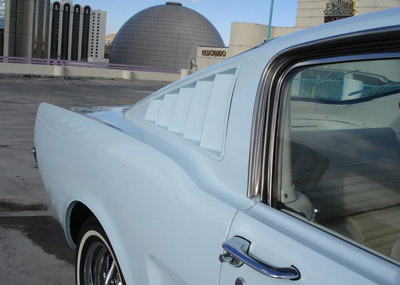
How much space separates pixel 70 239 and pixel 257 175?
1.57 metres

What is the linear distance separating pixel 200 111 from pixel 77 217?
110 cm

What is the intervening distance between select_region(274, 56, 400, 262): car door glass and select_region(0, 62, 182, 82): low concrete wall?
29684 mm

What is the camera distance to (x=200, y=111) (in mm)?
2113

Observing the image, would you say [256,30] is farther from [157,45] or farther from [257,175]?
[157,45]

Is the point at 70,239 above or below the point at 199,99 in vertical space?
below

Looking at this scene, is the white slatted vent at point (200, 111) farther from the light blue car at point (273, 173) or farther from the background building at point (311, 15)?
the background building at point (311, 15)

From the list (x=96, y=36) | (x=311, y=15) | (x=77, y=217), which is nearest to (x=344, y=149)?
(x=77, y=217)

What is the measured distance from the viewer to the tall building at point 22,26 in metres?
55.2

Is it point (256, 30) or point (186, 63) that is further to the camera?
point (186, 63)

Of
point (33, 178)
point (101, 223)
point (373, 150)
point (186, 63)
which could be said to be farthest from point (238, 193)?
point (186, 63)

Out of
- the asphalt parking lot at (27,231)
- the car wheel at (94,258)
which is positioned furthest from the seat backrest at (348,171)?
the asphalt parking lot at (27,231)

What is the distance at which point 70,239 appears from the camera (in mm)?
2777

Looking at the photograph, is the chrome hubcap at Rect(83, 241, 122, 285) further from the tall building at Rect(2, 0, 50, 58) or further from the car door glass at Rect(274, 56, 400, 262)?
the tall building at Rect(2, 0, 50, 58)

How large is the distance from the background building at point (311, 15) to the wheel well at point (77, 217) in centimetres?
2110
